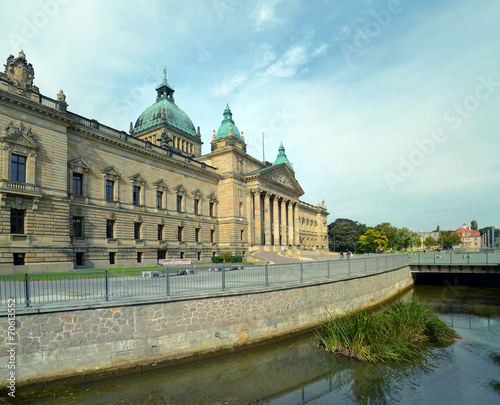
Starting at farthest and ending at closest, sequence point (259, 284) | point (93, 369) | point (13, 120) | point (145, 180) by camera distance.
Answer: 1. point (145, 180)
2. point (13, 120)
3. point (259, 284)
4. point (93, 369)

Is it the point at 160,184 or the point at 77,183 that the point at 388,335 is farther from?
the point at 160,184

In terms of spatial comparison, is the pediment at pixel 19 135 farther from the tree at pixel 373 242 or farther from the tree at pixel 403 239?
the tree at pixel 403 239

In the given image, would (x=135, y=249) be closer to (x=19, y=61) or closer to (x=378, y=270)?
(x=19, y=61)

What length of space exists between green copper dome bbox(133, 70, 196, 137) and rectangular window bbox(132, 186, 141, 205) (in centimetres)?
2570

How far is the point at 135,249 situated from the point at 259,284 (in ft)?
77.8

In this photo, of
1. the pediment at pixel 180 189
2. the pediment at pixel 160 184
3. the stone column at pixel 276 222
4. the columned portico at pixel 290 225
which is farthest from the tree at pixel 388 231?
the pediment at pixel 160 184

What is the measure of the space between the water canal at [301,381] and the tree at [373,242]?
257 feet

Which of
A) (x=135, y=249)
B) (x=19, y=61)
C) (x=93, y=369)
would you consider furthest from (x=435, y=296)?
(x=19, y=61)

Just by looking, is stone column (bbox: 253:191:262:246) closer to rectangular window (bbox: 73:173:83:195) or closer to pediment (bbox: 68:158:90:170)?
pediment (bbox: 68:158:90:170)

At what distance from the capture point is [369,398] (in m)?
9.75

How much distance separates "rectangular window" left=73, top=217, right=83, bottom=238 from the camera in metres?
28.9

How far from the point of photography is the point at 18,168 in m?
24.2

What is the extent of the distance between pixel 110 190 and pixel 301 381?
28781mm

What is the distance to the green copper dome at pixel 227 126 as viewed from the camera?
58.7 metres
